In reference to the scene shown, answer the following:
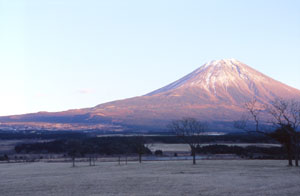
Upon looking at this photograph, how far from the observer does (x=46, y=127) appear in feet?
572

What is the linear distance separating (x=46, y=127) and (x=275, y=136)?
14231 centimetres

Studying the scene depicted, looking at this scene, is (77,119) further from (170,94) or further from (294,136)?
(294,136)

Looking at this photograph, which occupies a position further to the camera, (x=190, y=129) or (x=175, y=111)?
(x=175, y=111)

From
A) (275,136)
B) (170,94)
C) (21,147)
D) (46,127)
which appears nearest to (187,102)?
(170,94)

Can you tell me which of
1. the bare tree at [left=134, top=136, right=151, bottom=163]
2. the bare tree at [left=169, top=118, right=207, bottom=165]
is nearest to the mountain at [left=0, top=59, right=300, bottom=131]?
the bare tree at [left=134, top=136, right=151, bottom=163]

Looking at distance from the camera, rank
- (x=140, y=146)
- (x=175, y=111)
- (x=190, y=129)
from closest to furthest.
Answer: (x=140, y=146), (x=190, y=129), (x=175, y=111)

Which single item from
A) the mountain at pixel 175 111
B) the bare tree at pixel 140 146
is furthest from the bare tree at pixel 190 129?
the mountain at pixel 175 111

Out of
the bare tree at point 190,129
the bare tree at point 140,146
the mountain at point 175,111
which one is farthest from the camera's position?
the mountain at point 175,111

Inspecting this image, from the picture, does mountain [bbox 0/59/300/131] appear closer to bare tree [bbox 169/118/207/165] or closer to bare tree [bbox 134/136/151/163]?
bare tree [bbox 134/136/151/163]

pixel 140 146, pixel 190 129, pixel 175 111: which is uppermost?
pixel 175 111

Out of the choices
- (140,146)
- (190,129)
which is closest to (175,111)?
(190,129)

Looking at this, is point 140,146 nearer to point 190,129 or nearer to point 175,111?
point 190,129

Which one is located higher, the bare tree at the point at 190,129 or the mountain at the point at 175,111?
the mountain at the point at 175,111

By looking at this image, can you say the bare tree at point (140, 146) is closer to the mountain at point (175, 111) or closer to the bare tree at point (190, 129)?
the bare tree at point (190, 129)
